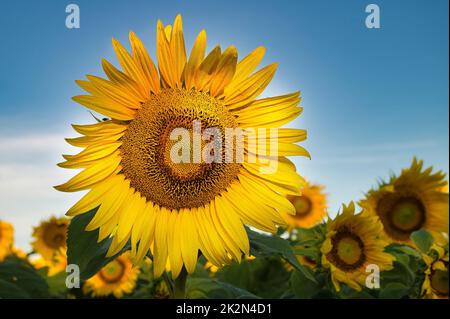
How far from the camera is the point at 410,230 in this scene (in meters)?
2.89

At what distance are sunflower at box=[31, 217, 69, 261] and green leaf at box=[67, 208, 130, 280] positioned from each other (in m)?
2.68

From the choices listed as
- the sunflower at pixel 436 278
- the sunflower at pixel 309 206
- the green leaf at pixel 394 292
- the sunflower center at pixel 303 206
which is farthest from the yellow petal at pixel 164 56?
the sunflower center at pixel 303 206

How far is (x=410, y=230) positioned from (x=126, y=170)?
197cm

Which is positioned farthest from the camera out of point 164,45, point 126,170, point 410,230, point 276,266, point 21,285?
point 410,230

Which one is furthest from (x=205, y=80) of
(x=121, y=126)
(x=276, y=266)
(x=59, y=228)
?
(x=59, y=228)

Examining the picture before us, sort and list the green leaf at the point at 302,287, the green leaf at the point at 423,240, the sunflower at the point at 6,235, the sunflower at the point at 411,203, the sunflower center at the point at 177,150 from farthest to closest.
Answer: the sunflower at the point at 6,235 < the sunflower at the point at 411,203 < the green leaf at the point at 423,240 < the green leaf at the point at 302,287 < the sunflower center at the point at 177,150

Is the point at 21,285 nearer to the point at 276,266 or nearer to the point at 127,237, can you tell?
the point at 127,237

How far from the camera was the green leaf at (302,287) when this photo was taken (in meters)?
1.99

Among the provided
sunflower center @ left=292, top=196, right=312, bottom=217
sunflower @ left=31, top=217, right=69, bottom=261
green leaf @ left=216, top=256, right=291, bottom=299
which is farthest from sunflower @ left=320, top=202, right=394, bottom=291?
sunflower center @ left=292, top=196, right=312, bottom=217

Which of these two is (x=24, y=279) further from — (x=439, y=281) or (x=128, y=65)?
(x=439, y=281)

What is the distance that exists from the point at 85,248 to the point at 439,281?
1505mm

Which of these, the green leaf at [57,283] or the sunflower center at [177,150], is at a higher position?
the sunflower center at [177,150]

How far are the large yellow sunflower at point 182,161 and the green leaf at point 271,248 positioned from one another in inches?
2.8

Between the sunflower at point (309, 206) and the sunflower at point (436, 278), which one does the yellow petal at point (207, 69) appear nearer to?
the sunflower at point (436, 278)
